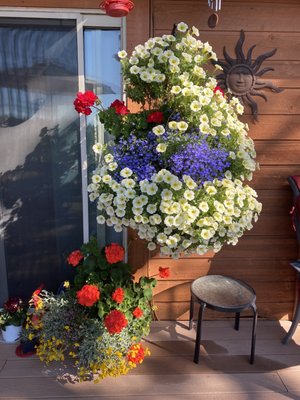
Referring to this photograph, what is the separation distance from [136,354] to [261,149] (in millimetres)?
1479

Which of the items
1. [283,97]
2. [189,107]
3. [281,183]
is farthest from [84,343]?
[283,97]

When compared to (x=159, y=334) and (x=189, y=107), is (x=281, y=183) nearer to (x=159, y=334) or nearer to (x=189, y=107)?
(x=189, y=107)

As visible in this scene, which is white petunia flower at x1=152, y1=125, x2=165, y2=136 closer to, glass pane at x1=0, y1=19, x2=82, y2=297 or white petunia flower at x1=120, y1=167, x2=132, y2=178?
white petunia flower at x1=120, y1=167, x2=132, y2=178

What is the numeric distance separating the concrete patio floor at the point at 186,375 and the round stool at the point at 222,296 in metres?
0.11

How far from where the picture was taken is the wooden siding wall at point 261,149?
86.2 inches

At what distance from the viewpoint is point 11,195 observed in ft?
7.88

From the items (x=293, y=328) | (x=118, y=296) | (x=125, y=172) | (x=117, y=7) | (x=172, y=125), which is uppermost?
(x=117, y=7)

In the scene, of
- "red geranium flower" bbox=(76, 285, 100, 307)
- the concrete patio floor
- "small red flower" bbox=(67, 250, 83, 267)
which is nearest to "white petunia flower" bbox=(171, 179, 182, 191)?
"red geranium flower" bbox=(76, 285, 100, 307)

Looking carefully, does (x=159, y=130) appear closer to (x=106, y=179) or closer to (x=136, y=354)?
(x=106, y=179)

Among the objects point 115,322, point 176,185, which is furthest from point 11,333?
point 176,185

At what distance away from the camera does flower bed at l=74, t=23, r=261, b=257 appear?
159cm

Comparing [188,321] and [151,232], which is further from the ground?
[151,232]

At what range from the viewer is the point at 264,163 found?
2.38m

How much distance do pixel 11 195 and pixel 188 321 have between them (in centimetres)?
150
